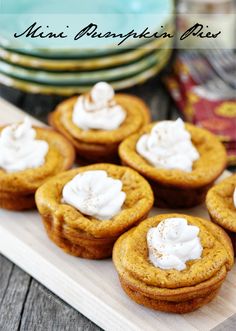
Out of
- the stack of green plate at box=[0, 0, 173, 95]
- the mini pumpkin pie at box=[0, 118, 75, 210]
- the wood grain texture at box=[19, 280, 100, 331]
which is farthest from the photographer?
the stack of green plate at box=[0, 0, 173, 95]

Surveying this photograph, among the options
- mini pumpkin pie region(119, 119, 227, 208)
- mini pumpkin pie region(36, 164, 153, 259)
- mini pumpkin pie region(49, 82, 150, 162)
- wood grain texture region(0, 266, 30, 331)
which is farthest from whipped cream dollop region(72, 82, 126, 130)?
wood grain texture region(0, 266, 30, 331)

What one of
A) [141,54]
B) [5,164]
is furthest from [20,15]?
[5,164]

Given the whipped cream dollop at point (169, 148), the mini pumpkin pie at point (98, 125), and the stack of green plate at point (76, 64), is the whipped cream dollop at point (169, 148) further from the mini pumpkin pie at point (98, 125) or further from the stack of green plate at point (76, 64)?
the stack of green plate at point (76, 64)

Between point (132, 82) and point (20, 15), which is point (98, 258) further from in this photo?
point (20, 15)

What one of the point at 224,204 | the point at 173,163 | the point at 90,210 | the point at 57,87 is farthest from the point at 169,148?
the point at 57,87

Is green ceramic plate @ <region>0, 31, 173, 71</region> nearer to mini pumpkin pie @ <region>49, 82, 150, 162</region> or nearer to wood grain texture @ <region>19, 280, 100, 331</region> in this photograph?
mini pumpkin pie @ <region>49, 82, 150, 162</region>
